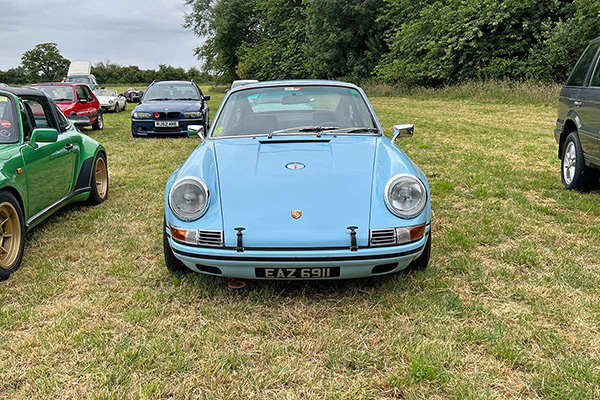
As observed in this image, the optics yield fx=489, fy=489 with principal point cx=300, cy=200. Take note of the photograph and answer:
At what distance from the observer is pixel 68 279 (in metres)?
3.44

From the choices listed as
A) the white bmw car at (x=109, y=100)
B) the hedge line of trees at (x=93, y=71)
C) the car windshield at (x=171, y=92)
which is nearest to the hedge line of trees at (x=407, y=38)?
the white bmw car at (x=109, y=100)

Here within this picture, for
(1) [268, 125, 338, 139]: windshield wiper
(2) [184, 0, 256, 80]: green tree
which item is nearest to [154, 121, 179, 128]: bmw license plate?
(1) [268, 125, 338, 139]: windshield wiper

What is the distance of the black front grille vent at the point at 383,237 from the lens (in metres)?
2.82

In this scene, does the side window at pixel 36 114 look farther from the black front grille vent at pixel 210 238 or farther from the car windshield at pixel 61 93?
the car windshield at pixel 61 93

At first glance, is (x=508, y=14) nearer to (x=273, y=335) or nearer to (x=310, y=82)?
(x=310, y=82)

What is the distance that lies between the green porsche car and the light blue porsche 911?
118 cm

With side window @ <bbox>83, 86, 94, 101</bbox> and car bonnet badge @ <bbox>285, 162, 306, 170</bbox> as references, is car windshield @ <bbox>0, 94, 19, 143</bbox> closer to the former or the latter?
car bonnet badge @ <bbox>285, 162, 306, 170</bbox>

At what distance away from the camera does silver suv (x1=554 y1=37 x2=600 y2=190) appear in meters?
5.14

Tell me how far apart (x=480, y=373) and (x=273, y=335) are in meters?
1.07

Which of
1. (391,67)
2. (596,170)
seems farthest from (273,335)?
(391,67)

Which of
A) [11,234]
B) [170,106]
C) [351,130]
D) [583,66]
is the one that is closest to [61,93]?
[170,106]

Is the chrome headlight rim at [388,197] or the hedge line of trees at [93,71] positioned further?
the hedge line of trees at [93,71]

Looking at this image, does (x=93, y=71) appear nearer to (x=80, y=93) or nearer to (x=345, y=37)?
(x=345, y=37)

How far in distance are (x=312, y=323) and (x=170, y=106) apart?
9.44 m
